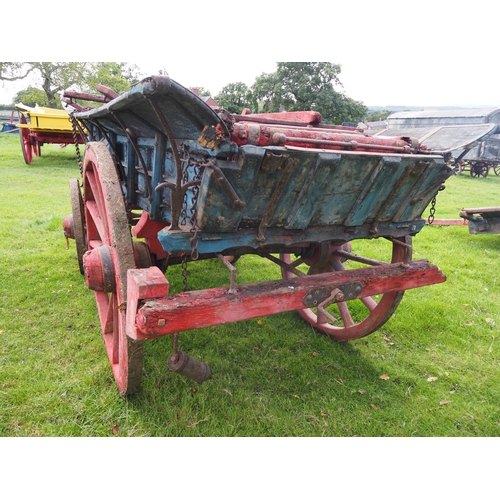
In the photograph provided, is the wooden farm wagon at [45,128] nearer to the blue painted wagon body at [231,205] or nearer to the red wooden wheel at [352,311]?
the red wooden wheel at [352,311]

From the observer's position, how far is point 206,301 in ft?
5.68

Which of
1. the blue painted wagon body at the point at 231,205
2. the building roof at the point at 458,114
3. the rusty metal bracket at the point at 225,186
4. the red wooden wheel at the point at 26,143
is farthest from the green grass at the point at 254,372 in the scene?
the building roof at the point at 458,114

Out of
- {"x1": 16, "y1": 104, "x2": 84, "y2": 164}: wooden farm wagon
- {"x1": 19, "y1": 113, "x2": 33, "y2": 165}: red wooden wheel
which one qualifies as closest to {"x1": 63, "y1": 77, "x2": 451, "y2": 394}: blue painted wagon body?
{"x1": 16, "y1": 104, "x2": 84, "y2": 164}: wooden farm wagon

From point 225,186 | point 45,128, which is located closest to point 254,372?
point 225,186

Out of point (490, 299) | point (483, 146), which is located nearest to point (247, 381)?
point (490, 299)

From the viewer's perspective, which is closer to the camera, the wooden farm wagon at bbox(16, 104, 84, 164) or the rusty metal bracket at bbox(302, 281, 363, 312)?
the rusty metal bracket at bbox(302, 281, 363, 312)

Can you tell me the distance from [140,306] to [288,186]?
849mm

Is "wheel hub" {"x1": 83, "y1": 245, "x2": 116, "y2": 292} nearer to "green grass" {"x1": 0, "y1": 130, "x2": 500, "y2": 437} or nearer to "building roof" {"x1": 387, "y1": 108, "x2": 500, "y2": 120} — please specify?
"green grass" {"x1": 0, "y1": 130, "x2": 500, "y2": 437}

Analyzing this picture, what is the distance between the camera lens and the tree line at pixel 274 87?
17.9 meters

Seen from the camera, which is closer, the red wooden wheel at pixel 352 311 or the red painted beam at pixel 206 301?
the red painted beam at pixel 206 301

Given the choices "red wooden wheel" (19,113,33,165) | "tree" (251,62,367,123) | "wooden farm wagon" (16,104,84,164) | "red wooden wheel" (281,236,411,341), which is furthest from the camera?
"tree" (251,62,367,123)

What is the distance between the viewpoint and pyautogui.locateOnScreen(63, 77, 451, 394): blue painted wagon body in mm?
1624

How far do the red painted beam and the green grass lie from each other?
91cm

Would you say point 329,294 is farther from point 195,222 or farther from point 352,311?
point 352,311
